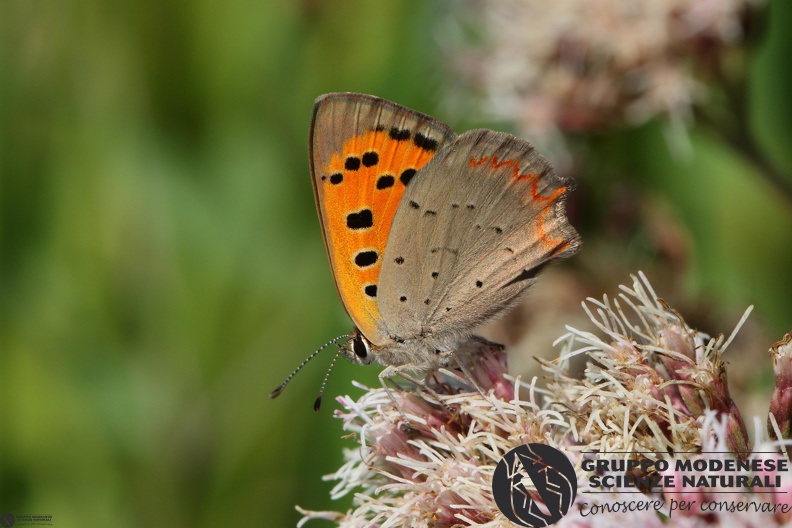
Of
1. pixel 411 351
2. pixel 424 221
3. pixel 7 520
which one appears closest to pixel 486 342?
pixel 411 351

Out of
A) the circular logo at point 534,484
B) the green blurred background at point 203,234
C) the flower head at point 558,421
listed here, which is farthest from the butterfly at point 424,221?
the green blurred background at point 203,234

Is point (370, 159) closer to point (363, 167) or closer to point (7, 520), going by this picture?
point (363, 167)

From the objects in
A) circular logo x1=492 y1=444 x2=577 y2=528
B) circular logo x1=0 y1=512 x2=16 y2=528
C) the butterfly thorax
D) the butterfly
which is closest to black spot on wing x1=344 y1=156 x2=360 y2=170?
the butterfly

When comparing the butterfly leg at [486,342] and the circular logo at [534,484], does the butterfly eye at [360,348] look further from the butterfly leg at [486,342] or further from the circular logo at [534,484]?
the circular logo at [534,484]

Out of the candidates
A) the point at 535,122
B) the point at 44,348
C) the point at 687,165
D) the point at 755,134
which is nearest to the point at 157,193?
the point at 44,348

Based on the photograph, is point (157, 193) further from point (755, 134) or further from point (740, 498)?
point (740, 498)
